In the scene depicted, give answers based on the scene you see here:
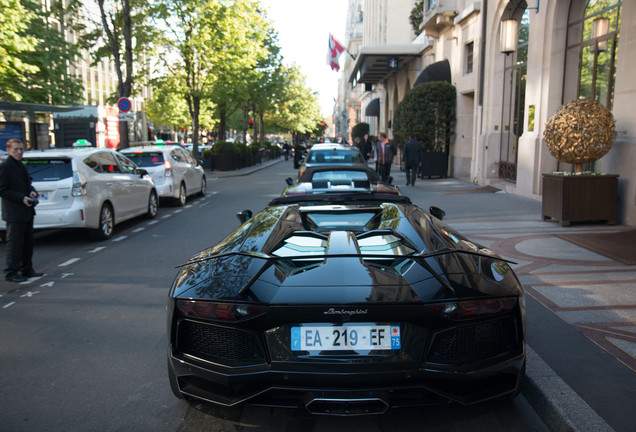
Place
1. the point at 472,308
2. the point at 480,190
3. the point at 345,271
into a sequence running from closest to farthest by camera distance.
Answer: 1. the point at 472,308
2. the point at 345,271
3. the point at 480,190

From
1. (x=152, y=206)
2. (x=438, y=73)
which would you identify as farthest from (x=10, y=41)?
(x=438, y=73)

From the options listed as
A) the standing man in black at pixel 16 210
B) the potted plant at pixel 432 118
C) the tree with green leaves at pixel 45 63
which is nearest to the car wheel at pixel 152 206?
the standing man in black at pixel 16 210

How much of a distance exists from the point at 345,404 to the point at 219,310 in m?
0.83

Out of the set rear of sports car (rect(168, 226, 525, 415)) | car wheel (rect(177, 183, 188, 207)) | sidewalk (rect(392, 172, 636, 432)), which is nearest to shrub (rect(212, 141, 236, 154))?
car wheel (rect(177, 183, 188, 207))

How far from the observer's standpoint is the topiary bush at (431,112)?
22781mm


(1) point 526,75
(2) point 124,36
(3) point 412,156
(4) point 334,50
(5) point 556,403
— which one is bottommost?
(5) point 556,403

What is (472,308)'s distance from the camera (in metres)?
2.88

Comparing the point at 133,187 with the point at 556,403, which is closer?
the point at 556,403

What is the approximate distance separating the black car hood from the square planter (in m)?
6.80

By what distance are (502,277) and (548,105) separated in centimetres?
1176

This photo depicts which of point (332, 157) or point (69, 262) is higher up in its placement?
point (332, 157)

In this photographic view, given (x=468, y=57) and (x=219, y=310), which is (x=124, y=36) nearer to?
(x=468, y=57)

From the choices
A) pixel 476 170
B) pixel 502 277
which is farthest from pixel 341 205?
pixel 476 170

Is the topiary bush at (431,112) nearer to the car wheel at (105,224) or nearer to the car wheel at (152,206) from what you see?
the car wheel at (152,206)
